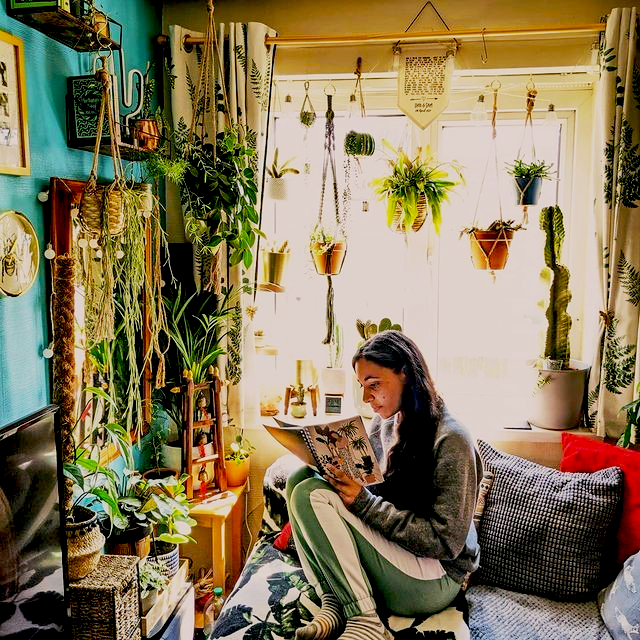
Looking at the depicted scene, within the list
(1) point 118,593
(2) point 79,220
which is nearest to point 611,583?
(1) point 118,593

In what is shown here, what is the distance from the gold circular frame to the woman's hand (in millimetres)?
970

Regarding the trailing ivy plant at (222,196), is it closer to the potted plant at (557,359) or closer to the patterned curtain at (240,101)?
the patterned curtain at (240,101)

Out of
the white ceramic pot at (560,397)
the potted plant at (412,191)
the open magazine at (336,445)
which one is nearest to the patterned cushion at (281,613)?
the open magazine at (336,445)

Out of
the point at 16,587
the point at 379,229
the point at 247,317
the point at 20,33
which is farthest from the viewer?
the point at 379,229

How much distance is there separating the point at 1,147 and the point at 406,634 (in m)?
1.63

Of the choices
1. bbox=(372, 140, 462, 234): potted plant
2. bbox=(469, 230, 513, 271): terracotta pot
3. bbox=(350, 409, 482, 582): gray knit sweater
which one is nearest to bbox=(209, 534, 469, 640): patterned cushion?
bbox=(350, 409, 482, 582): gray knit sweater

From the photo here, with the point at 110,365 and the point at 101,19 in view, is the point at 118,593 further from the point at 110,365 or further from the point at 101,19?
the point at 101,19

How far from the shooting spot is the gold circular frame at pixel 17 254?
1613 mm

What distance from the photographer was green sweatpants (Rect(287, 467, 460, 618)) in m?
1.89

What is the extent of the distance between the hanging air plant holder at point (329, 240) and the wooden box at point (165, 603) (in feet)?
3.47

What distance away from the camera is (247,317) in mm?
2619

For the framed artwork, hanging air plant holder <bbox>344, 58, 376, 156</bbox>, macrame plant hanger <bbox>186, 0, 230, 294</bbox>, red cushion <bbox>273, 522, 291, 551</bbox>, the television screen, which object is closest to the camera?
the television screen

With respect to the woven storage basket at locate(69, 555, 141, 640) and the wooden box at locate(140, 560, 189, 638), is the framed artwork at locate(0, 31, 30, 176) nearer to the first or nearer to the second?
the woven storage basket at locate(69, 555, 141, 640)

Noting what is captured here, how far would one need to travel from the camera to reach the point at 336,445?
1923 millimetres
